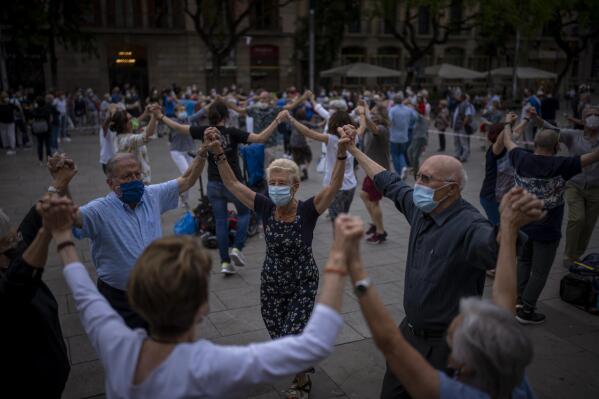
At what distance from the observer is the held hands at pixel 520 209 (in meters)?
2.06

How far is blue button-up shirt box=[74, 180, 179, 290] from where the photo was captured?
125 inches

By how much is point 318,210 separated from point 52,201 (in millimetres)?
1973

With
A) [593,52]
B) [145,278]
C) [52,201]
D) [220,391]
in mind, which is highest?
[593,52]

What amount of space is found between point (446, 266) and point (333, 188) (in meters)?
1.12

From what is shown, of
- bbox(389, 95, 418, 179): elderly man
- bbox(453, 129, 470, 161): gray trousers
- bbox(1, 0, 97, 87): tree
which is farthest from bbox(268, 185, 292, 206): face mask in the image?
bbox(1, 0, 97, 87): tree

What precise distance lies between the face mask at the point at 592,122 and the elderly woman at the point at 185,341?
5199 millimetres

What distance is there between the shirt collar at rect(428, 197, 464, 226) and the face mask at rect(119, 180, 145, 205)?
6.07ft

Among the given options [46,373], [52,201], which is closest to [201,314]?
[52,201]

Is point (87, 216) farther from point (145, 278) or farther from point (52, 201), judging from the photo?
point (145, 278)

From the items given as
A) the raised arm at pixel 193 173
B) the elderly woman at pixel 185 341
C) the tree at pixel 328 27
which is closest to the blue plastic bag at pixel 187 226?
the raised arm at pixel 193 173

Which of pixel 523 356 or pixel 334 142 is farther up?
pixel 334 142

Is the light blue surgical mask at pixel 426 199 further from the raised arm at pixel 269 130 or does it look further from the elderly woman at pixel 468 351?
the raised arm at pixel 269 130

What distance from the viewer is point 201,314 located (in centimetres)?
188

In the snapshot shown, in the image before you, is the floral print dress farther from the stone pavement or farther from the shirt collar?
the shirt collar
